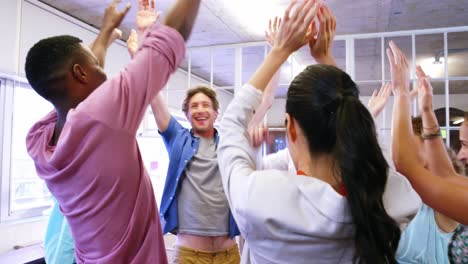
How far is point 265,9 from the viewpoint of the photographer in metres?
A: 3.06

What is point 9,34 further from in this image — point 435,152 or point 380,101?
point 435,152

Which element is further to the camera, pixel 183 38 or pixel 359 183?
pixel 183 38

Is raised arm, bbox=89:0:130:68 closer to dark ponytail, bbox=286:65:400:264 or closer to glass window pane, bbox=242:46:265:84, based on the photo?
dark ponytail, bbox=286:65:400:264

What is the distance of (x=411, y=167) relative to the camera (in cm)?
82

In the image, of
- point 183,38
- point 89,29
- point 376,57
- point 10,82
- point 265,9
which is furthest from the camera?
point 376,57

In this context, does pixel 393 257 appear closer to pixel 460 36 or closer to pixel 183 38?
pixel 183 38

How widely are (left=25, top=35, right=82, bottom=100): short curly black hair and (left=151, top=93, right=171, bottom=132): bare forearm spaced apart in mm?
748

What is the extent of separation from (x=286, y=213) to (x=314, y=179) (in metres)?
0.09

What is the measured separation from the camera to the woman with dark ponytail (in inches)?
24.5

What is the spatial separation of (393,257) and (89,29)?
3627 mm

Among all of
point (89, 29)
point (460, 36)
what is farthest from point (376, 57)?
point (89, 29)

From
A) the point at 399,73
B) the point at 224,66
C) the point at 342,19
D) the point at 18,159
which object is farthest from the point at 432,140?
the point at 224,66

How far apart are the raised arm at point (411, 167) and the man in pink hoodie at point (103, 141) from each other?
59 cm

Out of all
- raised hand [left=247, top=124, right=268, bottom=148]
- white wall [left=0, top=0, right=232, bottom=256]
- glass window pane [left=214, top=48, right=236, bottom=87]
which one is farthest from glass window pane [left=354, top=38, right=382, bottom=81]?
raised hand [left=247, top=124, right=268, bottom=148]
